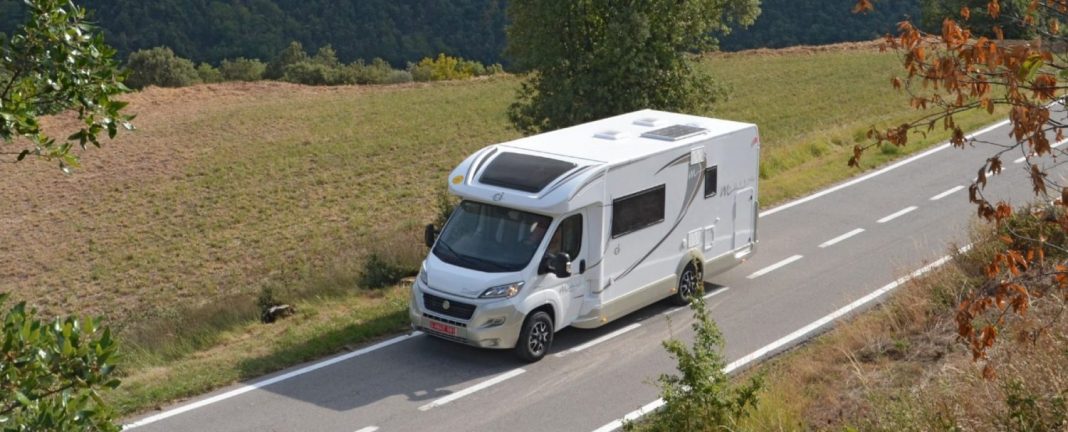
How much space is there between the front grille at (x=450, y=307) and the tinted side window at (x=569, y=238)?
Answer: 119 centimetres

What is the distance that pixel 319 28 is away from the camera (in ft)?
231

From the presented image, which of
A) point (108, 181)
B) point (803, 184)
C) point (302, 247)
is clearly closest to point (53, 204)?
point (108, 181)

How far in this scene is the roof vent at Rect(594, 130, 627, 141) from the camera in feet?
51.7

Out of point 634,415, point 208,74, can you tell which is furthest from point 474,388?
point 208,74

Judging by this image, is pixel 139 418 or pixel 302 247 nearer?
pixel 139 418

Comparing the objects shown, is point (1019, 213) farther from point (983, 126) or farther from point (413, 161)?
point (413, 161)

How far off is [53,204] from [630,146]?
22.9m

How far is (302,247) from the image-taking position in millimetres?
27078

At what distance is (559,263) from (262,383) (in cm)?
361

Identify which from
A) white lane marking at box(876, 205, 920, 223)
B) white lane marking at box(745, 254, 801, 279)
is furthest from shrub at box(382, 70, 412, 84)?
white lane marking at box(745, 254, 801, 279)

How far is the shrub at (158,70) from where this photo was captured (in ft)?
182

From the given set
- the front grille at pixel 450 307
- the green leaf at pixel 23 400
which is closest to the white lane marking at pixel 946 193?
the front grille at pixel 450 307

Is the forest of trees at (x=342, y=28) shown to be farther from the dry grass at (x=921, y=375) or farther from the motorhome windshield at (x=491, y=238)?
the dry grass at (x=921, y=375)

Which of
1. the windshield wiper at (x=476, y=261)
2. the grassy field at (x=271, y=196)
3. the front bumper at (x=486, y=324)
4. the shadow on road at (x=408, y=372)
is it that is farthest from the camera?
the grassy field at (x=271, y=196)
